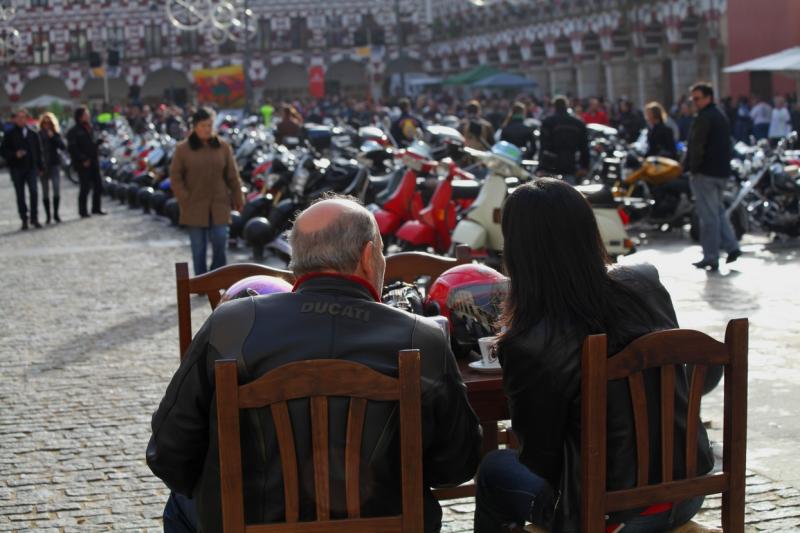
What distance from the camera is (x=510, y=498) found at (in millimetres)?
3145

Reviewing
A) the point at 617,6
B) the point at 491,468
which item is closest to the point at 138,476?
the point at 491,468

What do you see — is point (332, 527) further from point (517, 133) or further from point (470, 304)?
point (517, 133)

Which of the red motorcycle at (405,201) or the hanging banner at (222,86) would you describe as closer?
the red motorcycle at (405,201)

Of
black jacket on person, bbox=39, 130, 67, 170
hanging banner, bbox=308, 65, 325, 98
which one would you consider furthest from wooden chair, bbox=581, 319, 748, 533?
hanging banner, bbox=308, 65, 325, 98

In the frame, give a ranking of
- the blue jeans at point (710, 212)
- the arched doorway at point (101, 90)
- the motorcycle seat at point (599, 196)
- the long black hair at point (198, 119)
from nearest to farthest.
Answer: the long black hair at point (198, 119)
the motorcycle seat at point (599, 196)
the blue jeans at point (710, 212)
the arched doorway at point (101, 90)

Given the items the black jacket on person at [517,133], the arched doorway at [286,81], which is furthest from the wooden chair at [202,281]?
the arched doorway at [286,81]

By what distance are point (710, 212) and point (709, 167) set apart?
35 cm

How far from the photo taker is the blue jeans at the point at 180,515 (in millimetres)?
3178

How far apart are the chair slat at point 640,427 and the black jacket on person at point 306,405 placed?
1.14 feet

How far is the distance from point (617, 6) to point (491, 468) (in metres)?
39.8

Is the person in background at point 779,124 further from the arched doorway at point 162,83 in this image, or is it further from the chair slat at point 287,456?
the arched doorway at point 162,83

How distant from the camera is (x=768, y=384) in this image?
247 inches

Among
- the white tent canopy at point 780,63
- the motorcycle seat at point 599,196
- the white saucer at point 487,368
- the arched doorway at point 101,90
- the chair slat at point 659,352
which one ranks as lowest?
the arched doorway at point 101,90

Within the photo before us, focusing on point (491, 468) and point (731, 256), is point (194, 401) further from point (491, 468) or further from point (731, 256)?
point (731, 256)
